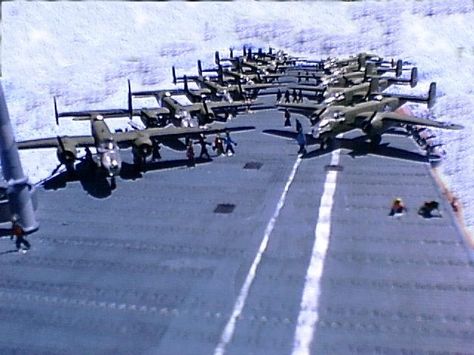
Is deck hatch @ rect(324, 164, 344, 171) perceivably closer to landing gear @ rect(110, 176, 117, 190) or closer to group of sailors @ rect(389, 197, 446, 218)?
group of sailors @ rect(389, 197, 446, 218)

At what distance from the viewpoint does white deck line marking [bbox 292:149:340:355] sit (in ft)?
61.6

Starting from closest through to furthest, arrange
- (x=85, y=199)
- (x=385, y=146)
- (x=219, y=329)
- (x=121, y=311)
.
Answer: (x=219, y=329) < (x=121, y=311) < (x=85, y=199) < (x=385, y=146)

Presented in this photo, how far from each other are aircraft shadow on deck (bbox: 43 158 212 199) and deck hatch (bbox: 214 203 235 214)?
7.71 meters

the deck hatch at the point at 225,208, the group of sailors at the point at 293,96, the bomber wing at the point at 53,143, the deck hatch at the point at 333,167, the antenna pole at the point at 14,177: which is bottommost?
the group of sailors at the point at 293,96

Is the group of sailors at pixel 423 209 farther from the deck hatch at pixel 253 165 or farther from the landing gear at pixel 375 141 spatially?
the landing gear at pixel 375 141

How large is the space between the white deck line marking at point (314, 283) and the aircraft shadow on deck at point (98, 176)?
501 inches

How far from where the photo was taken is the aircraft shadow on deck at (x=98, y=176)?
35.0m

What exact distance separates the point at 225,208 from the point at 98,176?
11.0 m

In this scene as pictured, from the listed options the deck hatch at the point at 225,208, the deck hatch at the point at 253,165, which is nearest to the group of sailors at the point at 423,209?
the deck hatch at the point at 225,208

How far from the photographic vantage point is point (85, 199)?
3325 centimetres

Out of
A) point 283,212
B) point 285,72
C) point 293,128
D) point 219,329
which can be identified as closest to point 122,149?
point 293,128

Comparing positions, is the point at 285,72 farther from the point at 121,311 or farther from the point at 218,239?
the point at 121,311

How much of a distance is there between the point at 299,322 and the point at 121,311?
7007 mm

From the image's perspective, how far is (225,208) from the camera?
31.1 m
